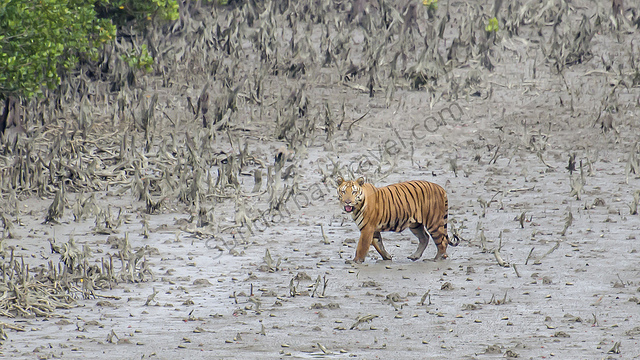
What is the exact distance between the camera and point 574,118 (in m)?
16.6

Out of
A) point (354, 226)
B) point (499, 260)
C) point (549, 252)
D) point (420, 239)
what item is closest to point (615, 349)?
point (499, 260)

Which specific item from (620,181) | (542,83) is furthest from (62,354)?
(542,83)

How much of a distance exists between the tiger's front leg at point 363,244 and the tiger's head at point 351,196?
25cm

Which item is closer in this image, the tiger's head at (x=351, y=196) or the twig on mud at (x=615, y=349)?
the twig on mud at (x=615, y=349)

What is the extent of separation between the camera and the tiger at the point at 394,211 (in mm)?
10375

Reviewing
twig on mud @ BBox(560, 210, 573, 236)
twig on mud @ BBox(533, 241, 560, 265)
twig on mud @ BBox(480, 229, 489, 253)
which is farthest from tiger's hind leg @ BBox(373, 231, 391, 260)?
twig on mud @ BBox(560, 210, 573, 236)

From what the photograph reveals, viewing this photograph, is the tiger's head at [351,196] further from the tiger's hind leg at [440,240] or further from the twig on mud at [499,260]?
the twig on mud at [499,260]

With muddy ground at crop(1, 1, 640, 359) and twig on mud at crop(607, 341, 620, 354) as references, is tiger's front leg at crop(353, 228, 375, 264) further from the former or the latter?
twig on mud at crop(607, 341, 620, 354)

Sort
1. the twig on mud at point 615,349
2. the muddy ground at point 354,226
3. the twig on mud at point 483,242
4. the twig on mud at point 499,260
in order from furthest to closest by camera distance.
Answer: the twig on mud at point 483,242
the twig on mud at point 499,260
the muddy ground at point 354,226
the twig on mud at point 615,349

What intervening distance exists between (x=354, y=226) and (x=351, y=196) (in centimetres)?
201

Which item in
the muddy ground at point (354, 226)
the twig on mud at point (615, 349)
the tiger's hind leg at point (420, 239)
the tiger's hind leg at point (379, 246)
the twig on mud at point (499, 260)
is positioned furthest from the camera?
the tiger's hind leg at point (420, 239)

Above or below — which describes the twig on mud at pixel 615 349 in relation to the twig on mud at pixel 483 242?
above

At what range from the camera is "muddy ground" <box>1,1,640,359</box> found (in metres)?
8.20

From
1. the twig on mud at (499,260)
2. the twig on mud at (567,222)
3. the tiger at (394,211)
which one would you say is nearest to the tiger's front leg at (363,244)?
the tiger at (394,211)
